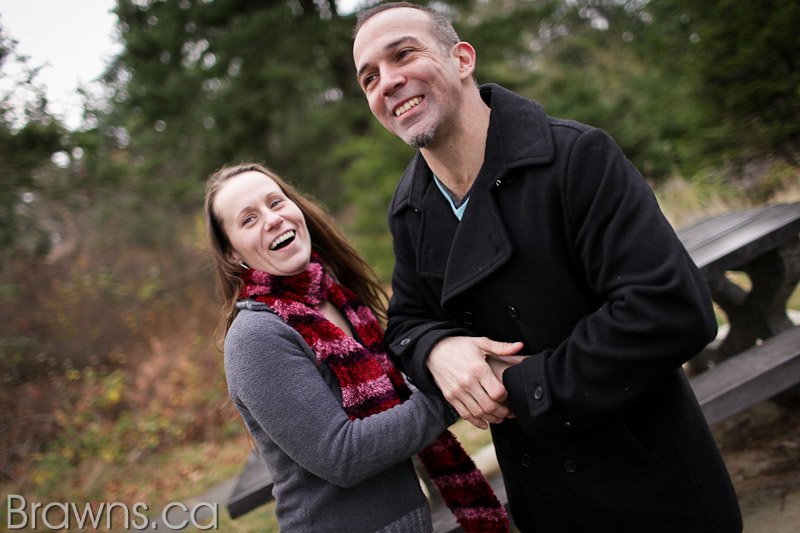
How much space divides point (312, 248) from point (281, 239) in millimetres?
331

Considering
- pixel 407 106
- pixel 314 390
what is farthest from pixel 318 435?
pixel 407 106

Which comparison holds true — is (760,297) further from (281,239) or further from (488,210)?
(281,239)

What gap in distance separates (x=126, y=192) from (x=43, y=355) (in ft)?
11.0

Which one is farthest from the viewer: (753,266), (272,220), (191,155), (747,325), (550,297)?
(191,155)

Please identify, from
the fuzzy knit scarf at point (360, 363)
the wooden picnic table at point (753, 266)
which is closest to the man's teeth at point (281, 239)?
the fuzzy knit scarf at point (360, 363)

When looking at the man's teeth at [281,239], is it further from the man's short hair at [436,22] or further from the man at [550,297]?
the man's short hair at [436,22]

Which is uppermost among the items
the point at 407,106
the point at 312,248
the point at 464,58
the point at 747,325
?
the point at 464,58

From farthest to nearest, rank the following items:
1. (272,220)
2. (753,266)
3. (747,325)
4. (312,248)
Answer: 1. (747,325)
2. (753,266)
3. (312,248)
4. (272,220)

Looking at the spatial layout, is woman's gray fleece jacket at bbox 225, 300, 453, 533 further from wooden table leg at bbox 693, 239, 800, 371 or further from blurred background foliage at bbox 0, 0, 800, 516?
wooden table leg at bbox 693, 239, 800, 371

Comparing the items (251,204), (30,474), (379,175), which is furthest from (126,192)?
(251,204)

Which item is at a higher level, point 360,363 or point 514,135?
point 514,135

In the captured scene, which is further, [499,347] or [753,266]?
[753,266]

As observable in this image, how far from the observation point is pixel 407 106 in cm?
160

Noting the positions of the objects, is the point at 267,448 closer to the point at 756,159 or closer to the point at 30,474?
the point at 30,474
